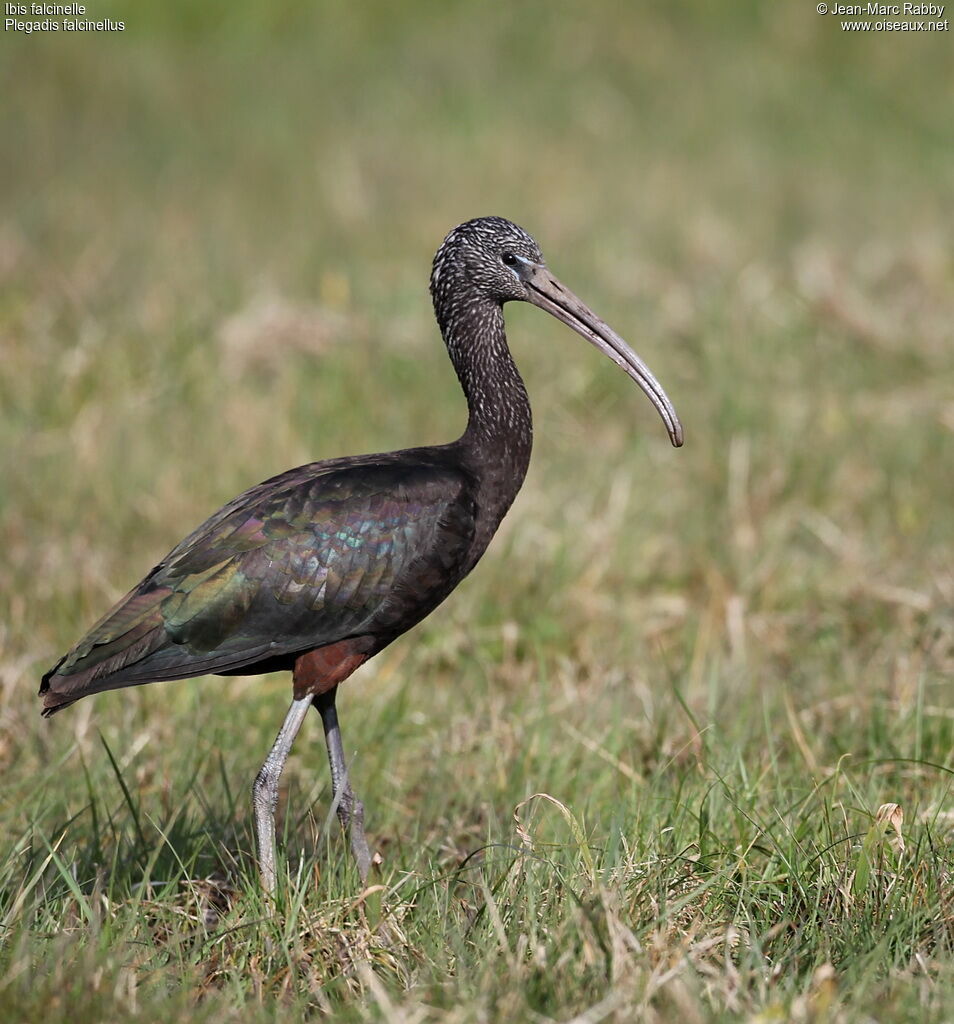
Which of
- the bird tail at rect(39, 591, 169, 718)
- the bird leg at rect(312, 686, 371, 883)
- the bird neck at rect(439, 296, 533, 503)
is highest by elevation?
the bird neck at rect(439, 296, 533, 503)

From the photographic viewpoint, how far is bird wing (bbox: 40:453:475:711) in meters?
4.21

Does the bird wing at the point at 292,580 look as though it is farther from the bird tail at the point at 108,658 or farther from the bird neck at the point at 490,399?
the bird neck at the point at 490,399

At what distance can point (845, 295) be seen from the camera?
10281 mm

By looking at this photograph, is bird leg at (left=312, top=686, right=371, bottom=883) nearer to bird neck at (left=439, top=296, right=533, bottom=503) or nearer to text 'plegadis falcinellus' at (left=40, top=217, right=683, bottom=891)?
text 'plegadis falcinellus' at (left=40, top=217, right=683, bottom=891)

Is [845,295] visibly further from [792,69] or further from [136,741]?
[792,69]

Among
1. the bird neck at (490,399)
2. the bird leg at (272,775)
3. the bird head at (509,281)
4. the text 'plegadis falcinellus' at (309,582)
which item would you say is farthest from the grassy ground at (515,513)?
the bird head at (509,281)

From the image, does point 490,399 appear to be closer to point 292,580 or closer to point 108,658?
point 292,580

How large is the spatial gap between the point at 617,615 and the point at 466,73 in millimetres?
10736

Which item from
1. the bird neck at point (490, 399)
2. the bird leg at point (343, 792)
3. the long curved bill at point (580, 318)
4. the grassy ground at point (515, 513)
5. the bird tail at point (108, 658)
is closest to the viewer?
the grassy ground at point (515, 513)

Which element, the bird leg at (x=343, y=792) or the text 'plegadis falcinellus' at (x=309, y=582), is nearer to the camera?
the text 'plegadis falcinellus' at (x=309, y=582)

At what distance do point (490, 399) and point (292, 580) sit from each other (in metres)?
0.84

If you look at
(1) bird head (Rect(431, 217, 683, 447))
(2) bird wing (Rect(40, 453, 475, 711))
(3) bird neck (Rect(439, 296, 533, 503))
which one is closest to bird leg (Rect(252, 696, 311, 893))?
(2) bird wing (Rect(40, 453, 475, 711))

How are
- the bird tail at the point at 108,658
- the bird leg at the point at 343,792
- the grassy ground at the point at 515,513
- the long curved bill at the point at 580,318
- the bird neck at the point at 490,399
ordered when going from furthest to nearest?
the long curved bill at the point at 580,318 → the bird neck at the point at 490,399 → the bird leg at the point at 343,792 → the bird tail at the point at 108,658 → the grassy ground at the point at 515,513

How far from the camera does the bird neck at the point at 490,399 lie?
4.52m
